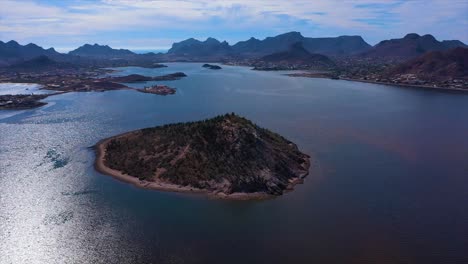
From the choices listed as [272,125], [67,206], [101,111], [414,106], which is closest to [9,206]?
[67,206]

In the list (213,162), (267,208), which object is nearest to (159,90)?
(213,162)

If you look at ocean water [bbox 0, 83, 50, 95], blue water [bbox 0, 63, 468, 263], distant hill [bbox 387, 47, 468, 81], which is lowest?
blue water [bbox 0, 63, 468, 263]

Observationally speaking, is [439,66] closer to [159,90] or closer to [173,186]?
[159,90]

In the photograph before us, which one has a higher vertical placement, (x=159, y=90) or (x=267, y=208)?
(x=159, y=90)

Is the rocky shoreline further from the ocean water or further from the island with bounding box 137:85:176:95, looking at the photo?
the ocean water

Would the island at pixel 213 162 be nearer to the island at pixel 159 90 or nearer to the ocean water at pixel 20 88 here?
the island at pixel 159 90

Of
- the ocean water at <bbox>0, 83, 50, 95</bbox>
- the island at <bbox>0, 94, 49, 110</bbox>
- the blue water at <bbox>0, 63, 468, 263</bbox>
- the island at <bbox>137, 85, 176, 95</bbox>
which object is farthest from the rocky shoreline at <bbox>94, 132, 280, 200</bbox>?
the ocean water at <bbox>0, 83, 50, 95</bbox>

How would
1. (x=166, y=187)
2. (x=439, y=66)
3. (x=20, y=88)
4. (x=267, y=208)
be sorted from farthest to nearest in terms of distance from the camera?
(x=439, y=66), (x=20, y=88), (x=166, y=187), (x=267, y=208)

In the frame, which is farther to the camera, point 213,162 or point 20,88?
point 20,88
